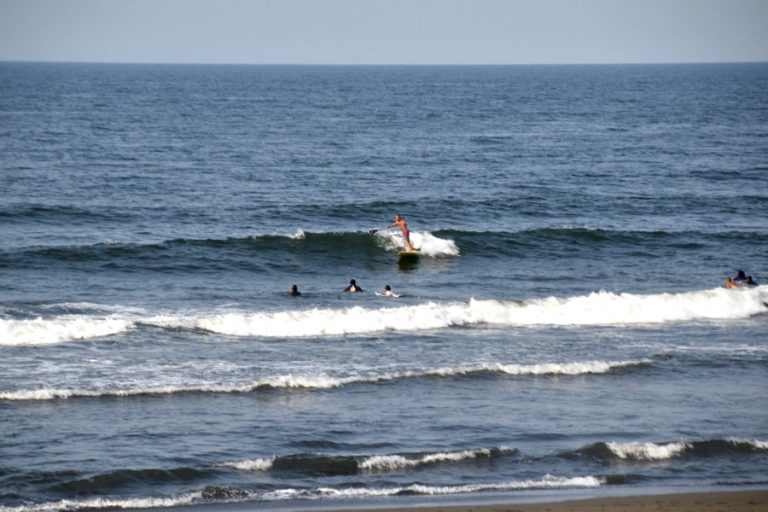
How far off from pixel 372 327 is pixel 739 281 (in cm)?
1147

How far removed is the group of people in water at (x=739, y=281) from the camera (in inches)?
1168

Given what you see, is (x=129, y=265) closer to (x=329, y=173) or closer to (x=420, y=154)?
(x=329, y=173)

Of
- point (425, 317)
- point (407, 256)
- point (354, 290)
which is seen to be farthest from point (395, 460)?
point (407, 256)

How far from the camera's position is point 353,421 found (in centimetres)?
1853

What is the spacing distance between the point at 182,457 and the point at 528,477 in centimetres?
544

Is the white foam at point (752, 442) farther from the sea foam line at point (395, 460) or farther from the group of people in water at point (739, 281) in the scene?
the group of people in water at point (739, 281)

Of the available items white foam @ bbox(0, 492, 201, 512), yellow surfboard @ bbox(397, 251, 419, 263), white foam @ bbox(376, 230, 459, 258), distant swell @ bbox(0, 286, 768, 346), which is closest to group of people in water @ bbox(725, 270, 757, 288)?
distant swell @ bbox(0, 286, 768, 346)

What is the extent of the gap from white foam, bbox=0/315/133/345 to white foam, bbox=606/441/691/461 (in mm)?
12352

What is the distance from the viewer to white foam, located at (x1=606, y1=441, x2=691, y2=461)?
671 inches

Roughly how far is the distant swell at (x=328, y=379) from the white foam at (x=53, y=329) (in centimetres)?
404

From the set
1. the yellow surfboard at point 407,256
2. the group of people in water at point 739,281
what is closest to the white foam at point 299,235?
the yellow surfboard at point 407,256

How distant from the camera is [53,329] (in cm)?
2408

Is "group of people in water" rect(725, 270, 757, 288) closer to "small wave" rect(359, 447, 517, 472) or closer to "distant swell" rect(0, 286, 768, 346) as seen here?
"distant swell" rect(0, 286, 768, 346)

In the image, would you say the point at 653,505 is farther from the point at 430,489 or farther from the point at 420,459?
the point at 420,459
